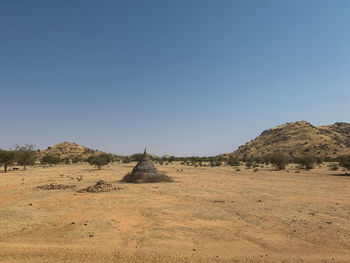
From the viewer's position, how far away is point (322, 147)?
63625 mm

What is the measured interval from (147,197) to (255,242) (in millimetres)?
6805

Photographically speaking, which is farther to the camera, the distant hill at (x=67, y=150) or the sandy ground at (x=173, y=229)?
the distant hill at (x=67, y=150)

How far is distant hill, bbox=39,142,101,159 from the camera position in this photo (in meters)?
80.2

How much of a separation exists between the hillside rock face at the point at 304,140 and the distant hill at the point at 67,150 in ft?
200

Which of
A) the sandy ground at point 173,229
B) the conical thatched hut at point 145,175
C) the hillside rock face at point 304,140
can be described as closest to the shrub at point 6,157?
the conical thatched hut at point 145,175

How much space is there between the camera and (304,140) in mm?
73062

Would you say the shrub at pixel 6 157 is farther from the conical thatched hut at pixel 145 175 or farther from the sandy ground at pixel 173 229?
the sandy ground at pixel 173 229

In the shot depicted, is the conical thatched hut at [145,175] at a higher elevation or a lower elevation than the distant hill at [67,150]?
lower

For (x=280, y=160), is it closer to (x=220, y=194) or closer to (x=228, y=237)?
(x=220, y=194)

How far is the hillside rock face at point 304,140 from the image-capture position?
6256 centimetres

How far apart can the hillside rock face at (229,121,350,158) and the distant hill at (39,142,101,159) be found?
6108 cm

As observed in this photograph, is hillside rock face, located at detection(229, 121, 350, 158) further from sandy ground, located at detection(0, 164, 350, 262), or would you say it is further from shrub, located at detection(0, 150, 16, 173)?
shrub, located at detection(0, 150, 16, 173)

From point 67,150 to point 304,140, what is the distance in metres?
86.5

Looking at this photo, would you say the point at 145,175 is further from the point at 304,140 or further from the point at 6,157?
the point at 304,140
